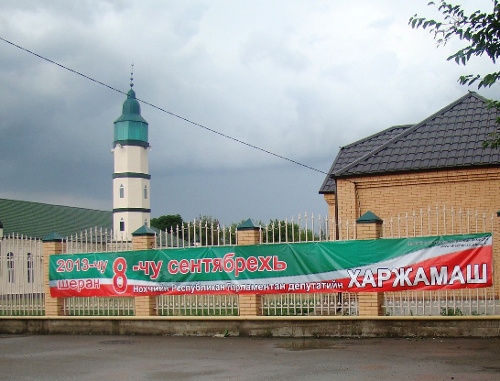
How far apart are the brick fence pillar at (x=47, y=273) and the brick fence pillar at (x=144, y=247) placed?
231 centimetres

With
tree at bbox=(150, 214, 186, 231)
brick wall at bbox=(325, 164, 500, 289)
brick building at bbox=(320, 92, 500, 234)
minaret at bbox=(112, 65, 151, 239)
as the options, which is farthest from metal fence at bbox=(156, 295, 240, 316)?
tree at bbox=(150, 214, 186, 231)

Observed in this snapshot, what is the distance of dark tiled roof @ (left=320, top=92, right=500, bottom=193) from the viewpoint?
1753cm

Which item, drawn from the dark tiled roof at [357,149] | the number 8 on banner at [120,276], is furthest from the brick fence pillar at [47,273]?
the dark tiled roof at [357,149]

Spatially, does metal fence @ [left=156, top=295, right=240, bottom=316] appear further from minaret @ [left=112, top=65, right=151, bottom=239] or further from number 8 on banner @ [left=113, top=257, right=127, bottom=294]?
minaret @ [left=112, top=65, right=151, bottom=239]

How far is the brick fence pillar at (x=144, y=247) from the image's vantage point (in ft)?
50.4

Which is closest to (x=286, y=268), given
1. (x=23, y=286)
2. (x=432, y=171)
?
(x=432, y=171)

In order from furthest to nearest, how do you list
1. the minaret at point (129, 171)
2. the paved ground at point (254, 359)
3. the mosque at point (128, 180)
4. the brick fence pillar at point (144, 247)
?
the minaret at point (129, 171), the mosque at point (128, 180), the brick fence pillar at point (144, 247), the paved ground at point (254, 359)

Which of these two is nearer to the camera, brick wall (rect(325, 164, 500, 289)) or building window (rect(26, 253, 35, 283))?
building window (rect(26, 253, 35, 283))

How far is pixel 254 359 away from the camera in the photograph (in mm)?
10922

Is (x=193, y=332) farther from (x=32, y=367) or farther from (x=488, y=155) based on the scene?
(x=488, y=155)

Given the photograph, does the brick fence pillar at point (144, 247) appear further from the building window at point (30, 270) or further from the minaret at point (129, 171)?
the minaret at point (129, 171)

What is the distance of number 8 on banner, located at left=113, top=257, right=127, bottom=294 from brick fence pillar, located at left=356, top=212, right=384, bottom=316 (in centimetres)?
561

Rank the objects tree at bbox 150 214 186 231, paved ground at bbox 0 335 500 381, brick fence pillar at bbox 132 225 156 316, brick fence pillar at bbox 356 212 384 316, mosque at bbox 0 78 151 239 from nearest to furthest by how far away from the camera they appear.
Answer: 1. paved ground at bbox 0 335 500 381
2. brick fence pillar at bbox 356 212 384 316
3. brick fence pillar at bbox 132 225 156 316
4. mosque at bbox 0 78 151 239
5. tree at bbox 150 214 186 231

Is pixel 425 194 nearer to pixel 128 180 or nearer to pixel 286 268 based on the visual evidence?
pixel 286 268
